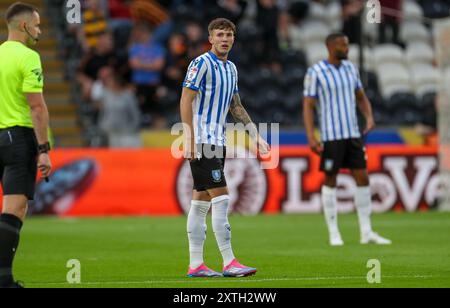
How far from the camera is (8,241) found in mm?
9125

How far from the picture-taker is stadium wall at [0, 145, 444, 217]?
20359 millimetres

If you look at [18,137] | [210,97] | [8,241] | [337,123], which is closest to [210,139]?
[210,97]

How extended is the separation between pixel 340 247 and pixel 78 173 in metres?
8.02

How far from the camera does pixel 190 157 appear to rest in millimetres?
10242

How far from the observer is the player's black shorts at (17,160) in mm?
9133

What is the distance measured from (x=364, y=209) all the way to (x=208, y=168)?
441 cm

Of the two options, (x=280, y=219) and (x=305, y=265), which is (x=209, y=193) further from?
(x=280, y=219)

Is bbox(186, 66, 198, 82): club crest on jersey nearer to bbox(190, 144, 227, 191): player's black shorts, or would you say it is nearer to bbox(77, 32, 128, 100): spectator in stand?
bbox(190, 144, 227, 191): player's black shorts

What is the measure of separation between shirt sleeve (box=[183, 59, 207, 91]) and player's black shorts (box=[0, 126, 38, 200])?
173 centimetres

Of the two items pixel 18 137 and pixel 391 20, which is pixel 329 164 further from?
pixel 391 20

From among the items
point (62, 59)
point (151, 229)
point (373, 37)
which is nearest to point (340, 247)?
point (151, 229)

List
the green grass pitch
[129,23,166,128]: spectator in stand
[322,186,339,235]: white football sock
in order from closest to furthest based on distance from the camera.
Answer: the green grass pitch → [322,186,339,235]: white football sock → [129,23,166,128]: spectator in stand

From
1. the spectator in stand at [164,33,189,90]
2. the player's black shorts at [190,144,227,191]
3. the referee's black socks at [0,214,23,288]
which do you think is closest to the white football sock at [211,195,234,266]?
the player's black shorts at [190,144,227,191]

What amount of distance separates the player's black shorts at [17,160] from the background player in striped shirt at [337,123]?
5.56m
